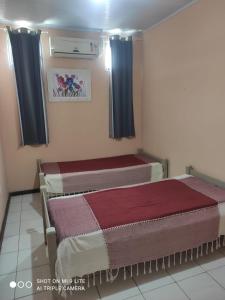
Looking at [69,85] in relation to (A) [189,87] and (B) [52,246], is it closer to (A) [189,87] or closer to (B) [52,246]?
(A) [189,87]

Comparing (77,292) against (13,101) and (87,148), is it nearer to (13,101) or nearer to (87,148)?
(87,148)

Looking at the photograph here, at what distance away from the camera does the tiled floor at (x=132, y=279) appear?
5.59ft

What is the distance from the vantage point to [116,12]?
9.10 feet

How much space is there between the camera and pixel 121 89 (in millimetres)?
3697

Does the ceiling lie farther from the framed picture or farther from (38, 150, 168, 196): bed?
(38, 150, 168, 196): bed

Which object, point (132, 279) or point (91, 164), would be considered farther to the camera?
point (91, 164)

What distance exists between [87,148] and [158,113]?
1.25 metres

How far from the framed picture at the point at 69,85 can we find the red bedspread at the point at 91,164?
0.96 meters

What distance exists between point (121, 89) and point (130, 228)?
98.4 inches

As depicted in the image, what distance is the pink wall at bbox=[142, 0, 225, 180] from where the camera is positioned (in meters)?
2.33

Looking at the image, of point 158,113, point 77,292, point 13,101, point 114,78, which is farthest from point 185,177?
point 13,101

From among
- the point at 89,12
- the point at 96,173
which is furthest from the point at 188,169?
the point at 89,12

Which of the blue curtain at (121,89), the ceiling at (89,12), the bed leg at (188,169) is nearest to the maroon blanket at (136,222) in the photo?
the bed leg at (188,169)

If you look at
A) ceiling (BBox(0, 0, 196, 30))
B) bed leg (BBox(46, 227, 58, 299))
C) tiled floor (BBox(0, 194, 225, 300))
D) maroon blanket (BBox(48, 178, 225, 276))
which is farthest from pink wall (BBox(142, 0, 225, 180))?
bed leg (BBox(46, 227, 58, 299))
